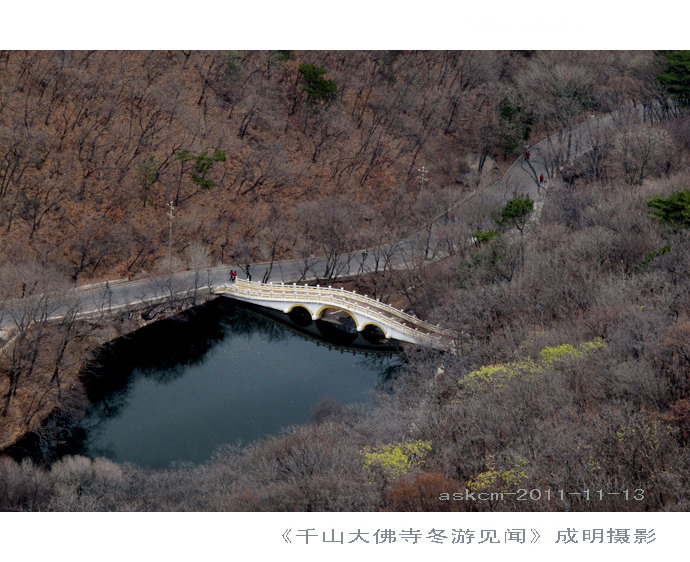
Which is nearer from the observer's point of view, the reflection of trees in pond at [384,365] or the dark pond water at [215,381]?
the dark pond water at [215,381]

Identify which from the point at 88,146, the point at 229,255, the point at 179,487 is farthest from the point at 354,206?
the point at 179,487

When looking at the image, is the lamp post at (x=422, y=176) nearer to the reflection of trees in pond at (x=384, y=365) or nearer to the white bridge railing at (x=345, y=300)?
the white bridge railing at (x=345, y=300)

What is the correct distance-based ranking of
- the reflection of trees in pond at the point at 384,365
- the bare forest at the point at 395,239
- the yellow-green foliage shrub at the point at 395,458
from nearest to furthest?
1. the yellow-green foliage shrub at the point at 395,458
2. the bare forest at the point at 395,239
3. the reflection of trees in pond at the point at 384,365

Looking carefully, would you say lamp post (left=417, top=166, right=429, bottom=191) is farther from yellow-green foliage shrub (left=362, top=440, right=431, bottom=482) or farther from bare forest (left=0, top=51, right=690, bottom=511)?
yellow-green foliage shrub (left=362, top=440, right=431, bottom=482)

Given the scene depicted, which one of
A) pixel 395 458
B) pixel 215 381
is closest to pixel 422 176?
pixel 215 381

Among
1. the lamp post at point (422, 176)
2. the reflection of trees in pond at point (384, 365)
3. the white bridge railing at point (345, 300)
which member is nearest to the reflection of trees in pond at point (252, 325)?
the white bridge railing at point (345, 300)

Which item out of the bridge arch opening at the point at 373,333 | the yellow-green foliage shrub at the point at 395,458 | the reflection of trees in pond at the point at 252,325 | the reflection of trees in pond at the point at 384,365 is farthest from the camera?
the reflection of trees in pond at the point at 252,325

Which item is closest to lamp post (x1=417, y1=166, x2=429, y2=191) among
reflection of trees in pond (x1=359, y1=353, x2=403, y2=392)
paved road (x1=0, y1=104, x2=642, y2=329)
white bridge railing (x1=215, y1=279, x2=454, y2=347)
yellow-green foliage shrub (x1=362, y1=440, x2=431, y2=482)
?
paved road (x1=0, y1=104, x2=642, y2=329)
